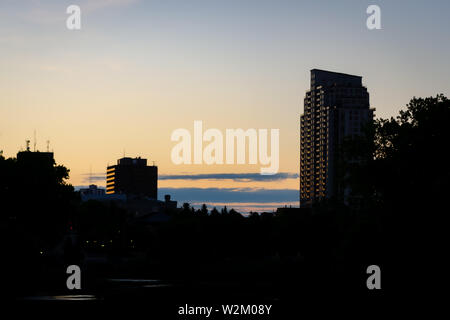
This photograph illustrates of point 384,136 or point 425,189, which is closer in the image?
point 425,189

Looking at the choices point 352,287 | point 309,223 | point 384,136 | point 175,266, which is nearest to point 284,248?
point 309,223

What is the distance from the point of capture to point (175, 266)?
116062 mm

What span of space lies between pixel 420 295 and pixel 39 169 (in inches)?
3088

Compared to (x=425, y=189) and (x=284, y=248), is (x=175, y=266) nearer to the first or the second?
(x=284, y=248)

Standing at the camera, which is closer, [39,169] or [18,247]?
[18,247]

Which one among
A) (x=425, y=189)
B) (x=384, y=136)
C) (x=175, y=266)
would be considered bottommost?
(x=175, y=266)
